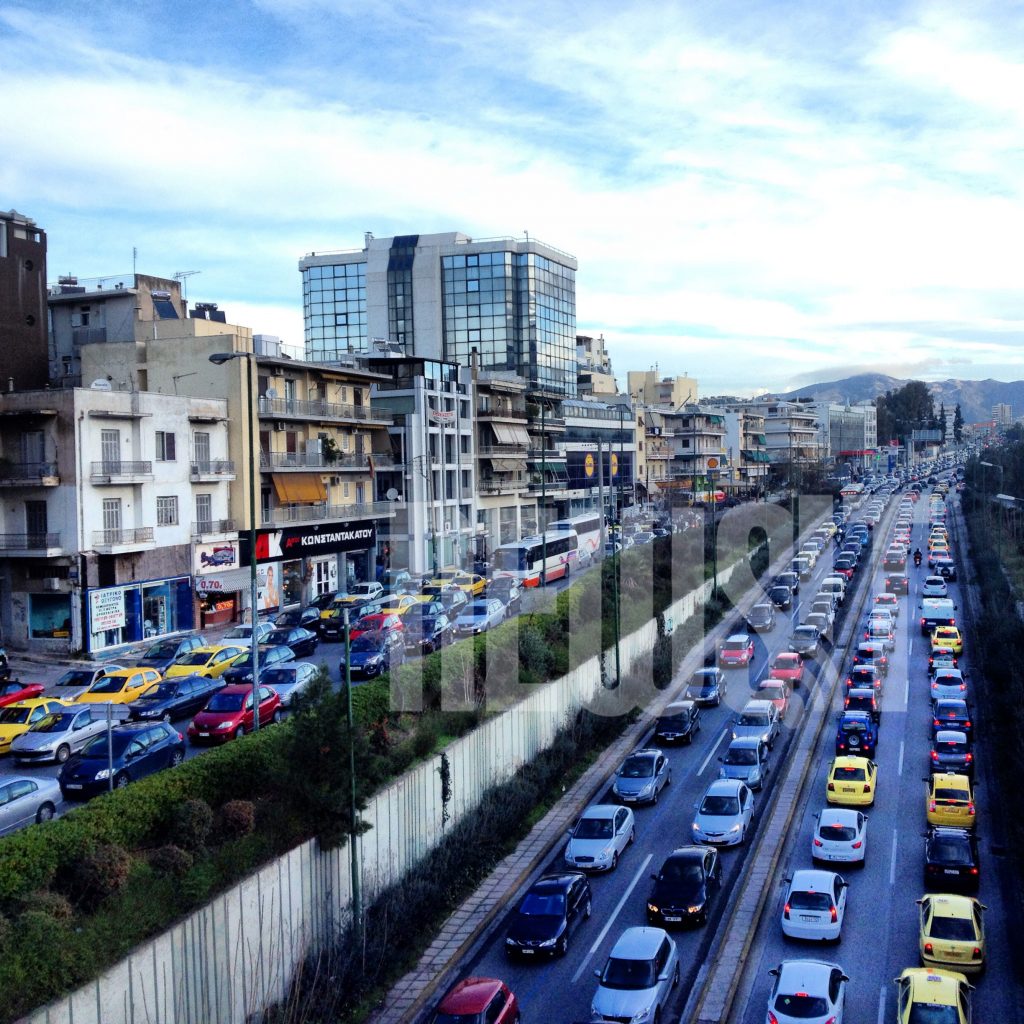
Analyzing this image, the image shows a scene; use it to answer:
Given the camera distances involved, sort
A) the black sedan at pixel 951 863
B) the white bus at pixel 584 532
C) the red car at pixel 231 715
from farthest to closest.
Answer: the white bus at pixel 584 532
the red car at pixel 231 715
the black sedan at pixel 951 863

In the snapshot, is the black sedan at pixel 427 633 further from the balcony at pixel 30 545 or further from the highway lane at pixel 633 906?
the balcony at pixel 30 545

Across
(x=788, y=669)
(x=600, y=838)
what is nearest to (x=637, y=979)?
(x=600, y=838)

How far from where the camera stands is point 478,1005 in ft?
42.1

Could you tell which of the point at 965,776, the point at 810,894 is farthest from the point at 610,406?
the point at 810,894

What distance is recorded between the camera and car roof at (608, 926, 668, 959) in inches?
545

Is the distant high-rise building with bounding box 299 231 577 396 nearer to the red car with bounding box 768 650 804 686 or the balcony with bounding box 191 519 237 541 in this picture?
the balcony with bounding box 191 519 237 541

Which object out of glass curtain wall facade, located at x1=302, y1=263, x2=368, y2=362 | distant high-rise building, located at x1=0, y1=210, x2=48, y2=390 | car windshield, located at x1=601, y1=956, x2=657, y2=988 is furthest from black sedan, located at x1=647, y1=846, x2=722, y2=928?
glass curtain wall facade, located at x1=302, y1=263, x2=368, y2=362

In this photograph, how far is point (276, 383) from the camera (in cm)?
4228

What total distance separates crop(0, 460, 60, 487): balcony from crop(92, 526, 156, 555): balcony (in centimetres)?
206

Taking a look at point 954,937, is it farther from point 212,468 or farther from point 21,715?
point 212,468

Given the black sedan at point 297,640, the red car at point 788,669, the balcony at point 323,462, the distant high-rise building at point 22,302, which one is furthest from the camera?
the balcony at point 323,462

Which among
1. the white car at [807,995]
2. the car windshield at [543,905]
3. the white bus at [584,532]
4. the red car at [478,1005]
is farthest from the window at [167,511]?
the white car at [807,995]

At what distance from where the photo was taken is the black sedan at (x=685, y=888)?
1616 centimetres

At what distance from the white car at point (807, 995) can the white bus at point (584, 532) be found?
34.6 meters
